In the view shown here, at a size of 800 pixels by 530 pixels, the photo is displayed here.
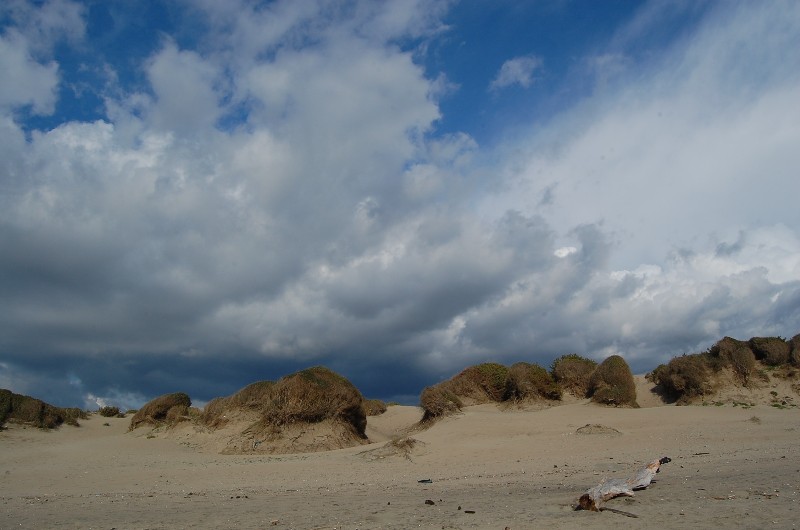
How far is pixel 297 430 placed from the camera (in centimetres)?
2234

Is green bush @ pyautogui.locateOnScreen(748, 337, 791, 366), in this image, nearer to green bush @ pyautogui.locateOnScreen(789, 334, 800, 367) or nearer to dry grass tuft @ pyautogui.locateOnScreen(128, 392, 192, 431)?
green bush @ pyautogui.locateOnScreen(789, 334, 800, 367)

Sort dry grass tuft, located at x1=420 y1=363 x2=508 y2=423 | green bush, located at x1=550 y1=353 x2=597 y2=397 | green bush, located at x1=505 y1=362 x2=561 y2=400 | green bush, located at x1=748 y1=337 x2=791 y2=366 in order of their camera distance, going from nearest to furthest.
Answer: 1. green bush, located at x1=748 y1=337 x2=791 y2=366
2. green bush, located at x1=505 y1=362 x2=561 y2=400
3. green bush, located at x1=550 y1=353 x2=597 y2=397
4. dry grass tuft, located at x1=420 y1=363 x2=508 y2=423

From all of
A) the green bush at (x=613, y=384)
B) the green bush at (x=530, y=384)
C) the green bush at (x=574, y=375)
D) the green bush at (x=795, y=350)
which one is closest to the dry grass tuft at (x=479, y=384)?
the green bush at (x=530, y=384)

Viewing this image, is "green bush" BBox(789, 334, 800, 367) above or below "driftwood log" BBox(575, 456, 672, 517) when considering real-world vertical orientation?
above

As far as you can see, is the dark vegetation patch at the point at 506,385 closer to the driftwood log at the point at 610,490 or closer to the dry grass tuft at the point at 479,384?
the dry grass tuft at the point at 479,384

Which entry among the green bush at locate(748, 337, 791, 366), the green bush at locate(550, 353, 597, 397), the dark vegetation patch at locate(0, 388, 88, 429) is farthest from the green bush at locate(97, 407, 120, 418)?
the green bush at locate(748, 337, 791, 366)

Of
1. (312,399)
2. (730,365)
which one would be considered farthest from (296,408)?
(730,365)

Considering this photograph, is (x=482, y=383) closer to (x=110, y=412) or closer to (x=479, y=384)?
(x=479, y=384)

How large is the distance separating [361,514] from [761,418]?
17.4 m

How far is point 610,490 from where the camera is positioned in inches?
342

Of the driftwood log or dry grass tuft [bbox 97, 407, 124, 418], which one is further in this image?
dry grass tuft [bbox 97, 407, 124, 418]

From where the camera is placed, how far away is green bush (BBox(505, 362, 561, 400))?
88.8 feet

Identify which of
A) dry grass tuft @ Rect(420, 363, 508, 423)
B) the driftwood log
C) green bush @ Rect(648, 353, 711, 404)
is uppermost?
dry grass tuft @ Rect(420, 363, 508, 423)

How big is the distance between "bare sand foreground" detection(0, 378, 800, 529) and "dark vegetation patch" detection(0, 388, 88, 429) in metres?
0.94
